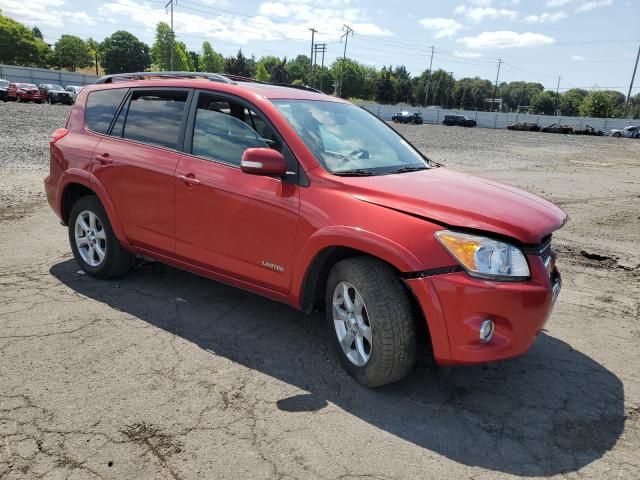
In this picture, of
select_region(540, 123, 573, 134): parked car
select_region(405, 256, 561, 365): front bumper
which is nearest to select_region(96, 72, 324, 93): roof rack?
select_region(405, 256, 561, 365): front bumper

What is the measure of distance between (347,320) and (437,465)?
106 centimetres

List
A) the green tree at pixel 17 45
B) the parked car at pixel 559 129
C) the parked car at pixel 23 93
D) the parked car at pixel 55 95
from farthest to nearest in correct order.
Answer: the green tree at pixel 17 45, the parked car at pixel 559 129, the parked car at pixel 55 95, the parked car at pixel 23 93

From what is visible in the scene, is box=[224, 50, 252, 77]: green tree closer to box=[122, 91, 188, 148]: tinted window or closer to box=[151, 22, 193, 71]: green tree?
box=[151, 22, 193, 71]: green tree

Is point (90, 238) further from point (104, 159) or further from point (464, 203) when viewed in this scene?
point (464, 203)

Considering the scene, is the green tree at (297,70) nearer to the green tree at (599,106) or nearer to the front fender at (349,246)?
the green tree at (599,106)

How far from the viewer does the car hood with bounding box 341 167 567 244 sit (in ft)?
9.70

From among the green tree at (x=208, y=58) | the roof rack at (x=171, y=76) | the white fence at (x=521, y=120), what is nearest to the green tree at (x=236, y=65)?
the green tree at (x=208, y=58)

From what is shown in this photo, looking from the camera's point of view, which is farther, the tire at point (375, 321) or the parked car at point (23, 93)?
the parked car at point (23, 93)

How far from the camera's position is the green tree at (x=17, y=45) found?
347ft

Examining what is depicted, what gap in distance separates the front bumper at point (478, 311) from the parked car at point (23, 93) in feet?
150

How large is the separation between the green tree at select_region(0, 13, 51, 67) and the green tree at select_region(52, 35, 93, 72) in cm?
540

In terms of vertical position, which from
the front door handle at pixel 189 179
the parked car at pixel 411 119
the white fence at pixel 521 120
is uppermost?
the white fence at pixel 521 120

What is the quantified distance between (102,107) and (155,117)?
828 mm

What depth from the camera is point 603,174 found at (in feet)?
54.0
